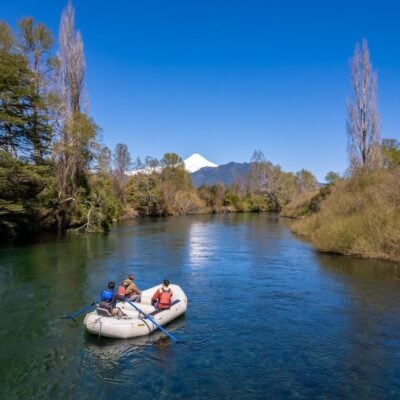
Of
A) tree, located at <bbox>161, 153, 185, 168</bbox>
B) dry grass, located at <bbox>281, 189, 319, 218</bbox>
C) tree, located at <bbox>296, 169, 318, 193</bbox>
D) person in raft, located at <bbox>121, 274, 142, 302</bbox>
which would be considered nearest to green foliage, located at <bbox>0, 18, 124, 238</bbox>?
person in raft, located at <bbox>121, 274, 142, 302</bbox>

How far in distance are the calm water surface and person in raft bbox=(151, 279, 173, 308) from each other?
2.49 ft

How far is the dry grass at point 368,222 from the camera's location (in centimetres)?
2252

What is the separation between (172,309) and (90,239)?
75.2 feet

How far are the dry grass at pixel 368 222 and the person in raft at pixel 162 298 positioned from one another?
46.9 ft


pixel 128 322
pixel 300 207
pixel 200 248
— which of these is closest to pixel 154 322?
pixel 128 322

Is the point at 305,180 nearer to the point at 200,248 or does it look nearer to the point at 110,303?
the point at 200,248

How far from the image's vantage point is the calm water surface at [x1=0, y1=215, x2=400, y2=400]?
887cm

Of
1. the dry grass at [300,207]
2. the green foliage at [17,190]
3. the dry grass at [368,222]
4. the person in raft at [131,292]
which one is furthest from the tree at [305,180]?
the person in raft at [131,292]

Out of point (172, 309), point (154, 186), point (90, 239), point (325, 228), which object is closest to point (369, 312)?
point (172, 309)

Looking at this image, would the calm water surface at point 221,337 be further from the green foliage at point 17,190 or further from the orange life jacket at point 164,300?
the green foliage at point 17,190

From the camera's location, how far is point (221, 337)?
38.9ft

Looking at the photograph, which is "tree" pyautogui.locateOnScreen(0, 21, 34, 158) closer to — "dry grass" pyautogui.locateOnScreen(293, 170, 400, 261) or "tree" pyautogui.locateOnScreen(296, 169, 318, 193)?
"dry grass" pyautogui.locateOnScreen(293, 170, 400, 261)

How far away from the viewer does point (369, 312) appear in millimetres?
13953

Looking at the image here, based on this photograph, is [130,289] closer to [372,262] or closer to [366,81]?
[372,262]
